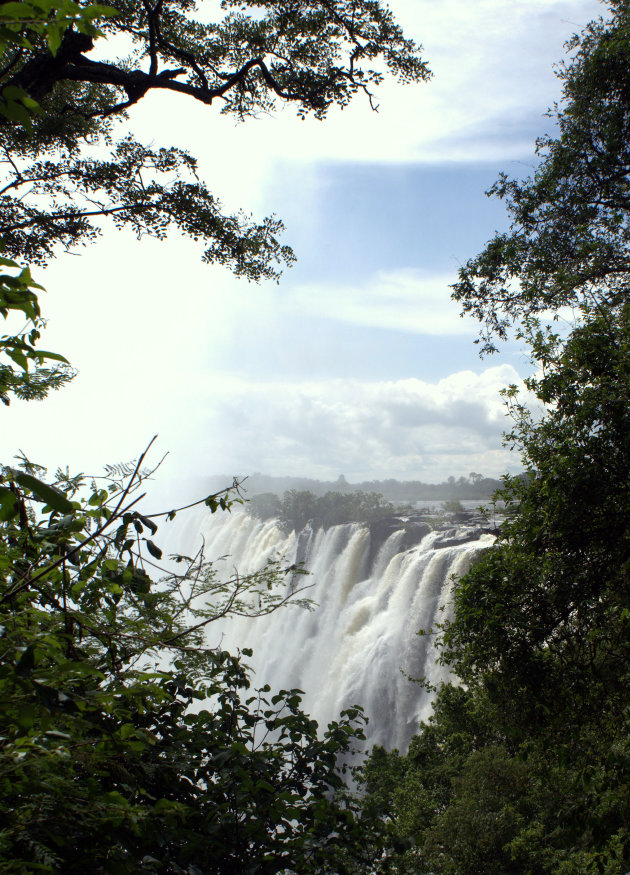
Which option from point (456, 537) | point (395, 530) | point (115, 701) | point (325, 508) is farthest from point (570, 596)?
point (325, 508)

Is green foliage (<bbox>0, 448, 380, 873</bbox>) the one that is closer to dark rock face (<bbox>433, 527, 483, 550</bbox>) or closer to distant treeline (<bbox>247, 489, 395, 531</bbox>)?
dark rock face (<bbox>433, 527, 483, 550</bbox>)

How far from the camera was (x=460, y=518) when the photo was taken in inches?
1083

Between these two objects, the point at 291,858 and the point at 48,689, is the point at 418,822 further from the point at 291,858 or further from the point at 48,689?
the point at 48,689

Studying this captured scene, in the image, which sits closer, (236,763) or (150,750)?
(150,750)

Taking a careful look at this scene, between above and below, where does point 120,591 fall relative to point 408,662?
above

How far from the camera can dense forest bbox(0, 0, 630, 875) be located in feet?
4.16

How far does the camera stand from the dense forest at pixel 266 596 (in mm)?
1269

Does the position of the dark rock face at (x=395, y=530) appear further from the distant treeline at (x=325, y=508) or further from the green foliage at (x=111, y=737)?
the green foliage at (x=111, y=737)

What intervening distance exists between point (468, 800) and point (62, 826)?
30.8ft

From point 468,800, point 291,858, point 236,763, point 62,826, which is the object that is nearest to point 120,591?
point 62,826

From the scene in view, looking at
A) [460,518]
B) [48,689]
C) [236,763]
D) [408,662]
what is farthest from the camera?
[460,518]

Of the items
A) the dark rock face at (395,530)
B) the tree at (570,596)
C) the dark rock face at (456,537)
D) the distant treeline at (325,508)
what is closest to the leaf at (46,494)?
the tree at (570,596)

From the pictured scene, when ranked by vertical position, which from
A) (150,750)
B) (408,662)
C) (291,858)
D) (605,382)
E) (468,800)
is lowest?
(408,662)

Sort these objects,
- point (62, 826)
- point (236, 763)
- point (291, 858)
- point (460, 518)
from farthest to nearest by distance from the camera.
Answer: point (460, 518) < point (236, 763) < point (291, 858) < point (62, 826)
